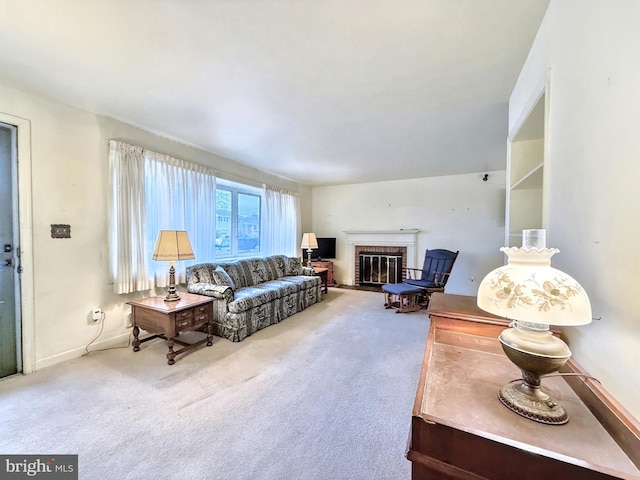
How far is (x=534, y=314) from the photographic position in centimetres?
71

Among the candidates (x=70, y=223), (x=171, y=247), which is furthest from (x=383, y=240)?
(x=70, y=223)

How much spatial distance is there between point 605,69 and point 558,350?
86 cm

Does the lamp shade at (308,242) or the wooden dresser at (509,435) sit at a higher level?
the lamp shade at (308,242)

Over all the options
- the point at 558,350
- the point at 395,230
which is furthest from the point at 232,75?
the point at 395,230

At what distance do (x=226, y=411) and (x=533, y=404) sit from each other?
1.81m

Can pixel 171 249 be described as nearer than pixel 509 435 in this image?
No

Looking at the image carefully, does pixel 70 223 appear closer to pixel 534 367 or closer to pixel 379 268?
pixel 534 367

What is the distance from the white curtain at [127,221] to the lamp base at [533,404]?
336cm

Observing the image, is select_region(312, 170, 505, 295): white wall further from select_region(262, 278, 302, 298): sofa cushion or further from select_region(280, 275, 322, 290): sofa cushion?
select_region(262, 278, 302, 298): sofa cushion

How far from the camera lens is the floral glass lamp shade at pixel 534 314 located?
707 mm

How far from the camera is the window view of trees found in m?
4.46

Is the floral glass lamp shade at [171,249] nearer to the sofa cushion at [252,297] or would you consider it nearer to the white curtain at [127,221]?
the white curtain at [127,221]

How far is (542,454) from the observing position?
0.59 meters
